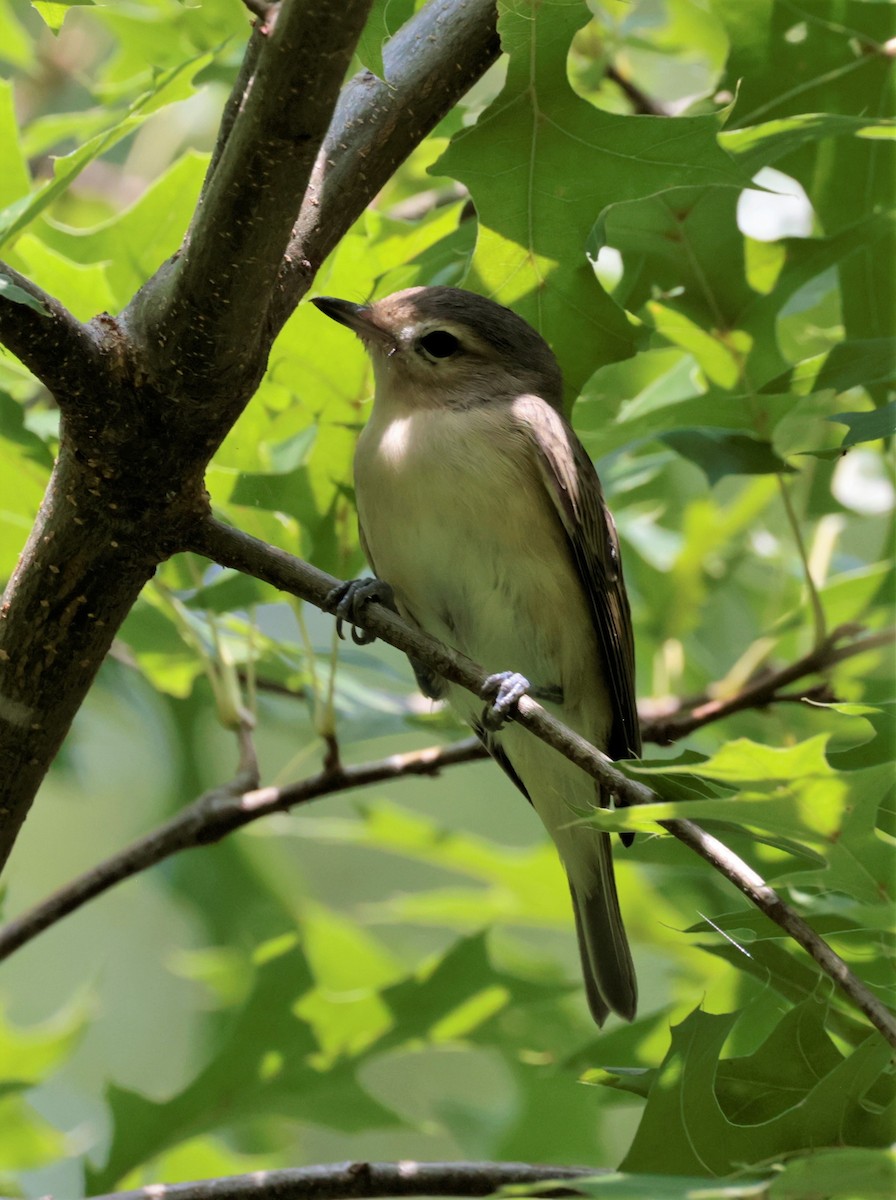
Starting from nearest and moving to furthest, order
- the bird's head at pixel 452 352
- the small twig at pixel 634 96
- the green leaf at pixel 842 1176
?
the green leaf at pixel 842 1176, the bird's head at pixel 452 352, the small twig at pixel 634 96

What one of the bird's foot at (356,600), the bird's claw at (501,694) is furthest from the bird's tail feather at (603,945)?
the bird's foot at (356,600)

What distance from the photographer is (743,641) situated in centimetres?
505

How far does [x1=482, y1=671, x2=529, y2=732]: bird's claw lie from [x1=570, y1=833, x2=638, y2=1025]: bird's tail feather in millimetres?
577

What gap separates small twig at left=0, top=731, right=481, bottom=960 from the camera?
3016 mm

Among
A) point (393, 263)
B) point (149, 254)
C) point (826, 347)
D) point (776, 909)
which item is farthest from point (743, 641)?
point (776, 909)

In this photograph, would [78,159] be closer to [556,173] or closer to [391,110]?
[391,110]

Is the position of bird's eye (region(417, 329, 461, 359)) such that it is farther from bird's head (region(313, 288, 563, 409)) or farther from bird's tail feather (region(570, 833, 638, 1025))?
bird's tail feather (region(570, 833, 638, 1025))

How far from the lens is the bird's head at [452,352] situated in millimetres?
3734

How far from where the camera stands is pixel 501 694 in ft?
9.91

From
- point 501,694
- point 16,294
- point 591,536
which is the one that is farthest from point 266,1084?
point 16,294

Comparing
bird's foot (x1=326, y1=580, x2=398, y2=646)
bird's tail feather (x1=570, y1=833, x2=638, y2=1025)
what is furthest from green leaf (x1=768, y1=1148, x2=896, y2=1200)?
bird's tail feather (x1=570, y1=833, x2=638, y2=1025)

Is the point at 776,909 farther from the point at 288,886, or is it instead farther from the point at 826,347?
the point at 288,886

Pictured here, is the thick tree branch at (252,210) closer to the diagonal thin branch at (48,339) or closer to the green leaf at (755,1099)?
the diagonal thin branch at (48,339)

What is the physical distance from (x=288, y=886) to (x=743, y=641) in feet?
6.33
